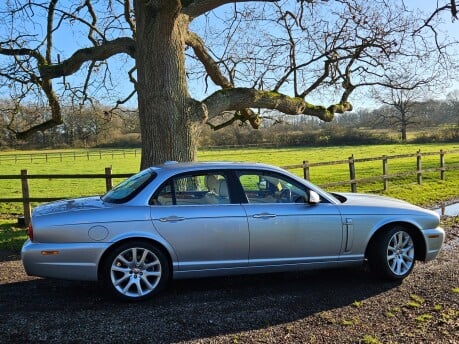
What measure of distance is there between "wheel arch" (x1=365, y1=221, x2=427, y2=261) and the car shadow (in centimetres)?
54

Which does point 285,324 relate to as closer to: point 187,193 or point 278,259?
point 278,259

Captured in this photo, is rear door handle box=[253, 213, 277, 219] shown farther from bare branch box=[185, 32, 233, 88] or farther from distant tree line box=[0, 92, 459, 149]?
distant tree line box=[0, 92, 459, 149]

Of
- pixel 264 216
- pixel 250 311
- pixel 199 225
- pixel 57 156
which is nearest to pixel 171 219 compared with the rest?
pixel 199 225

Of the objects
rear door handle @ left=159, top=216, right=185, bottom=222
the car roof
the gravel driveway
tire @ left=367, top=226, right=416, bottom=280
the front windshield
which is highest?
the car roof

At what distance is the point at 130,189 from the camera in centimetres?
568

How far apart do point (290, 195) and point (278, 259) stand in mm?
795

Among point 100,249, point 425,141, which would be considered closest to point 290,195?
point 100,249

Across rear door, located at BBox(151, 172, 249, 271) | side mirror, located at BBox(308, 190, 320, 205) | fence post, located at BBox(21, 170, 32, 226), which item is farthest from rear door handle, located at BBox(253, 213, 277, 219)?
fence post, located at BBox(21, 170, 32, 226)

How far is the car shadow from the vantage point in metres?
4.33

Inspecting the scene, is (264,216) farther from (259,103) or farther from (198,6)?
(198,6)

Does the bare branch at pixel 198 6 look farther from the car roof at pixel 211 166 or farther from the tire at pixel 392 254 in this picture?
the tire at pixel 392 254

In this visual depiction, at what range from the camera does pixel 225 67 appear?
13.0m

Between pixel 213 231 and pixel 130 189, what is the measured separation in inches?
45.6

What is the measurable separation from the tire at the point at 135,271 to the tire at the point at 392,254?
260 cm
